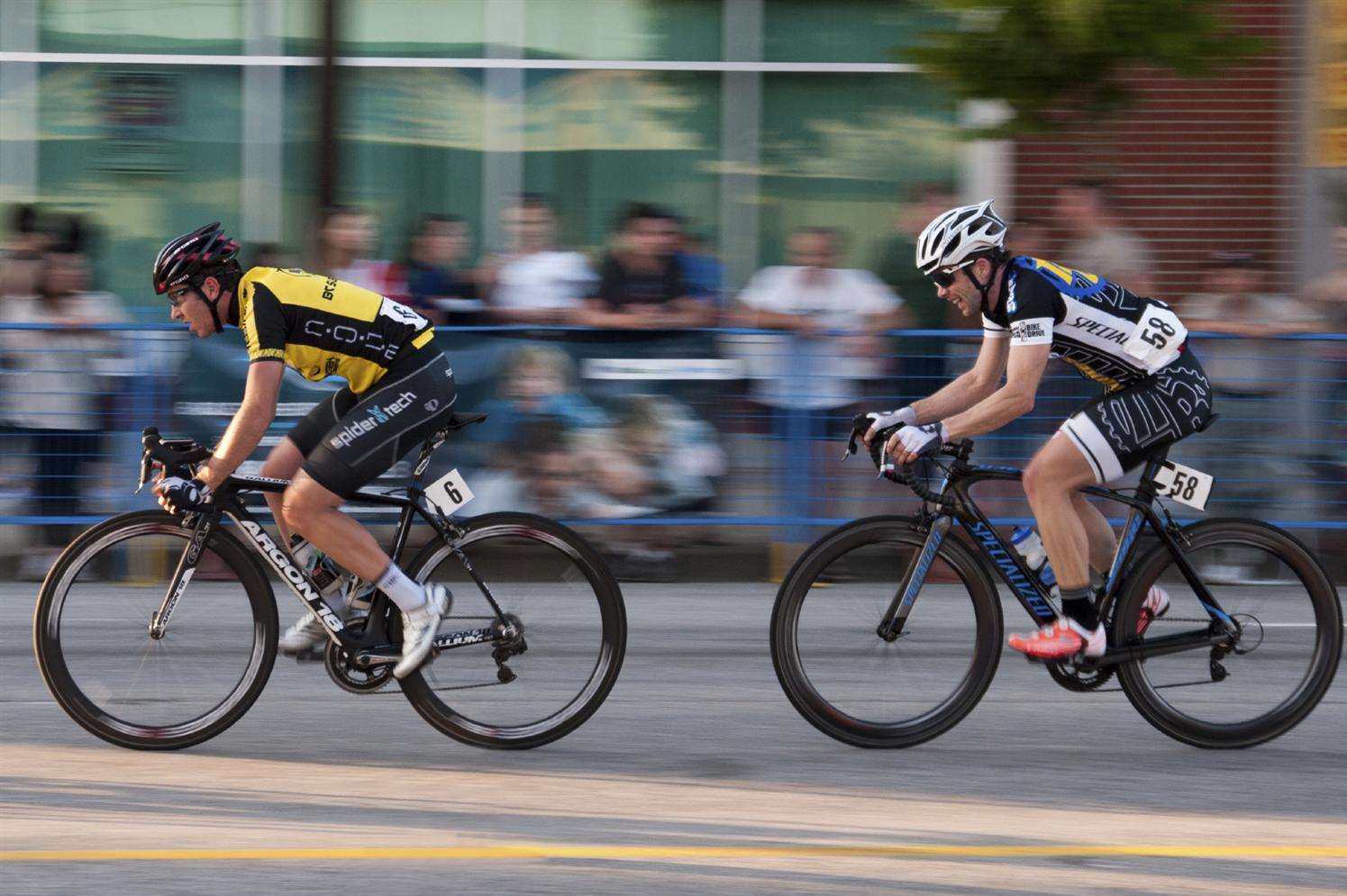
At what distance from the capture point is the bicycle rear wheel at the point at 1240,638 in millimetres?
6316

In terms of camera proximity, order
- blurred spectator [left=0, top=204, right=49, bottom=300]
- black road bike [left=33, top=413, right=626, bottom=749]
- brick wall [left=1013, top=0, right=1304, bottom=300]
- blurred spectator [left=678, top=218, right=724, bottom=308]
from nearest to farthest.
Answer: black road bike [left=33, top=413, right=626, bottom=749] < blurred spectator [left=0, top=204, right=49, bottom=300] < blurred spectator [left=678, top=218, right=724, bottom=308] < brick wall [left=1013, top=0, right=1304, bottom=300]

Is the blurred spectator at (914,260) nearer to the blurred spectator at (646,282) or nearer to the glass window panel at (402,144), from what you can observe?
the blurred spectator at (646,282)

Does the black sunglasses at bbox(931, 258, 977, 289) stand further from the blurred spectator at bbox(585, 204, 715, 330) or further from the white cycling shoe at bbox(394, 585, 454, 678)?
the blurred spectator at bbox(585, 204, 715, 330)

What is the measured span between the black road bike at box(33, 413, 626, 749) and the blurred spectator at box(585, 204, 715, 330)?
11.1 feet

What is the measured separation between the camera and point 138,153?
13648 millimetres

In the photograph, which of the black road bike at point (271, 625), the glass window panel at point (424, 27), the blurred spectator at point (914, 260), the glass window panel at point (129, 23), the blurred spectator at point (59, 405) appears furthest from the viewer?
the glass window panel at point (424, 27)

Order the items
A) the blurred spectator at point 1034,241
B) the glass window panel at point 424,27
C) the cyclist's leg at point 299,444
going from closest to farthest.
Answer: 1. the cyclist's leg at point 299,444
2. the blurred spectator at point 1034,241
3. the glass window panel at point 424,27

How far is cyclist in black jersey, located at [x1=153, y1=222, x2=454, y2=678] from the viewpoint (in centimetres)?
604

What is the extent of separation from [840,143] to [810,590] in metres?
7.96

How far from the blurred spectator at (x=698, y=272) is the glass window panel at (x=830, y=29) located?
3188 millimetres

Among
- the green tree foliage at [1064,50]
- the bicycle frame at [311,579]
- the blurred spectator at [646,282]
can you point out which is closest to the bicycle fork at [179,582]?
the bicycle frame at [311,579]

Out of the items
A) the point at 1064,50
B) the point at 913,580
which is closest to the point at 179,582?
the point at 913,580

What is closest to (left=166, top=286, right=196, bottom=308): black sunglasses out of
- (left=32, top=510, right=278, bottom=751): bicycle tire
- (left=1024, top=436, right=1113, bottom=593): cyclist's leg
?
(left=32, top=510, right=278, bottom=751): bicycle tire

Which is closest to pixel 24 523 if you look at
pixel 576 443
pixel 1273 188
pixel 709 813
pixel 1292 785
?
pixel 576 443
